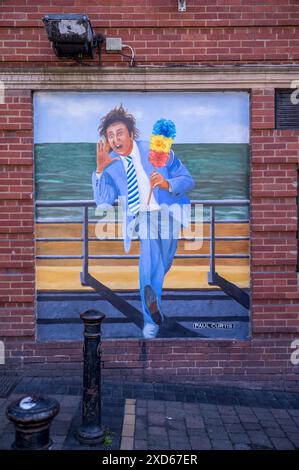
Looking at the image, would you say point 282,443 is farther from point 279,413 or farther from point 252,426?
point 279,413

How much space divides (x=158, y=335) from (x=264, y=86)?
344 centimetres

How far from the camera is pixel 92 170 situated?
20.4 ft

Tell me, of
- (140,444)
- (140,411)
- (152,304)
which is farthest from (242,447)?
(152,304)

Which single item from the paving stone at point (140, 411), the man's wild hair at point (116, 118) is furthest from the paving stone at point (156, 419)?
the man's wild hair at point (116, 118)

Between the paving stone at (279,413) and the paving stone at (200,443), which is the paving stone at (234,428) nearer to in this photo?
the paving stone at (200,443)

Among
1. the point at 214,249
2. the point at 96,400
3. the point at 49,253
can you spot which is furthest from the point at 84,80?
the point at 96,400

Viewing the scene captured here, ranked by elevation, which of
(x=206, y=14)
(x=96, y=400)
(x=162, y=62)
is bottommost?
(x=96, y=400)

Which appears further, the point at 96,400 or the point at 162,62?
the point at 162,62

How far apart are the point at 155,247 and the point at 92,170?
128cm

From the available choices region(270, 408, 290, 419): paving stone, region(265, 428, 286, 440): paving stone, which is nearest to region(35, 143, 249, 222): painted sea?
region(270, 408, 290, 419): paving stone

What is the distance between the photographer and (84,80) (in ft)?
19.9

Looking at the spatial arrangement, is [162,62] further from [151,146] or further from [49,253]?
[49,253]

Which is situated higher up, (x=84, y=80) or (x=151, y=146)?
(x=84, y=80)

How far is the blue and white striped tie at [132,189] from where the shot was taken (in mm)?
6227
